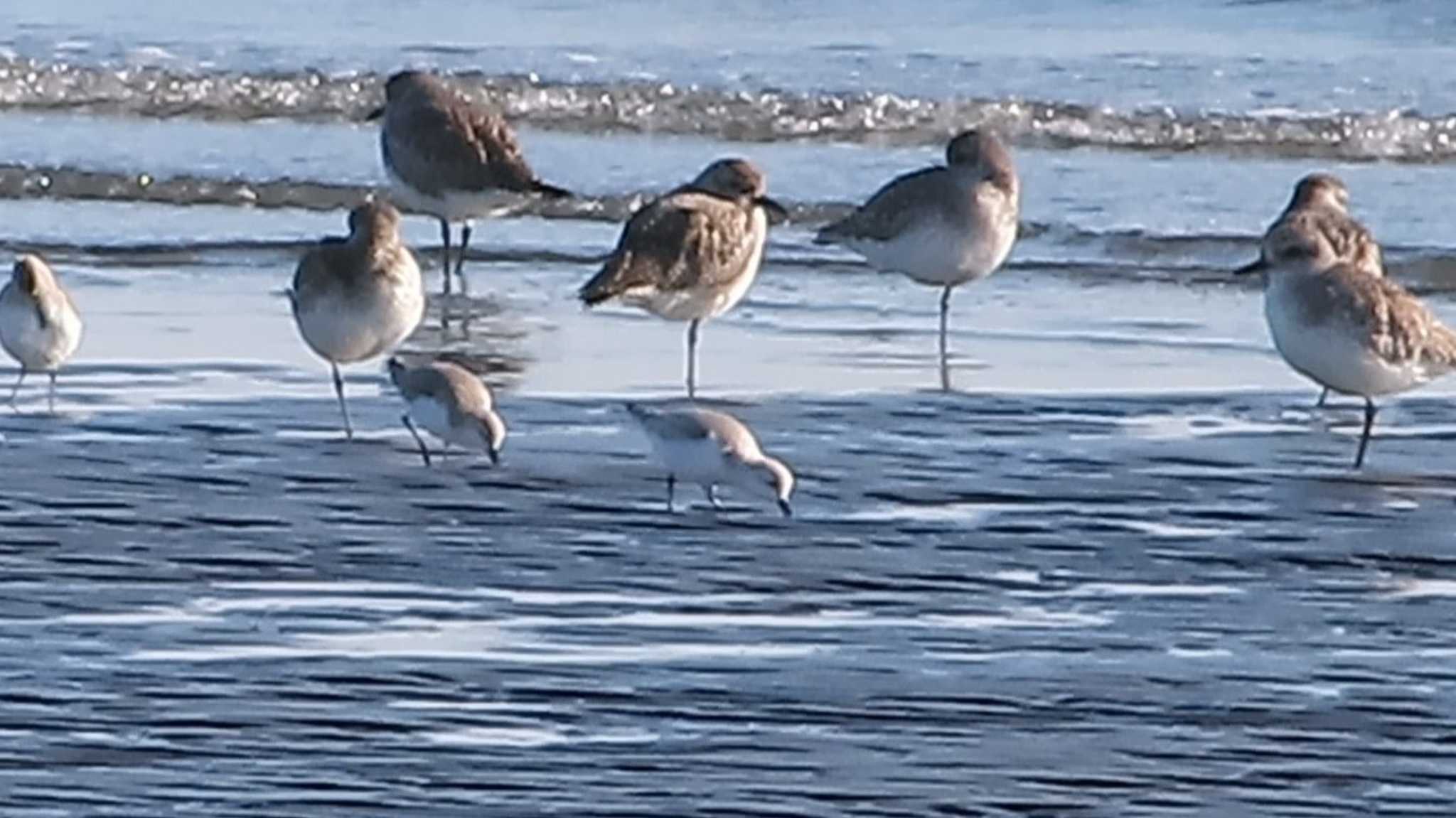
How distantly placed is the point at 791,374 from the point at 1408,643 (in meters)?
4.55

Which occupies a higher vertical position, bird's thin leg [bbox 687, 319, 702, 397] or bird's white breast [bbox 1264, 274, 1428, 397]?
bird's white breast [bbox 1264, 274, 1428, 397]

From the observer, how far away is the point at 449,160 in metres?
16.2

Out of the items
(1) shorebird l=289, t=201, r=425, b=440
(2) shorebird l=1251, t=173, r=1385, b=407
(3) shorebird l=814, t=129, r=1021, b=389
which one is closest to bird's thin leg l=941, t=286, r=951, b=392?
(3) shorebird l=814, t=129, r=1021, b=389

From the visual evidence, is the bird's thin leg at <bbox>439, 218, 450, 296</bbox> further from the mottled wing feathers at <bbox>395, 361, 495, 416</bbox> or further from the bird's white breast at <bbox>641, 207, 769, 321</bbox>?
the mottled wing feathers at <bbox>395, 361, 495, 416</bbox>

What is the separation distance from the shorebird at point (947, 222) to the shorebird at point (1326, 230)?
98 cm

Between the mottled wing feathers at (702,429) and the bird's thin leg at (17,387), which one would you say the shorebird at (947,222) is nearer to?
the bird's thin leg at (17,387)

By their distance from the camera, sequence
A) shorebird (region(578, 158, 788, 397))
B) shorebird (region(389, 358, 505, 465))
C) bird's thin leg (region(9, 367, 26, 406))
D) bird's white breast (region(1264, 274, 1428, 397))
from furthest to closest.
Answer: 1. shorebird (region(578, 158, 788, 397))
2. bird's thin leg (region(9, 367, 26, 406))
3. bird's white breast (region(1264, 274, 1428, 397))
4. shorebird (region(389, 358, 505, 465))

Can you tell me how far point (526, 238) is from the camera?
17000 mm

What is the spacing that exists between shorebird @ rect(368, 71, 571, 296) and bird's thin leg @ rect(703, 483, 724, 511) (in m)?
5.30

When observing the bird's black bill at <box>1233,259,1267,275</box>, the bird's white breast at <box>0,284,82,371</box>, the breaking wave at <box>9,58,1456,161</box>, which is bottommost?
the breaking wave at <box>9,58,1456,161</box>

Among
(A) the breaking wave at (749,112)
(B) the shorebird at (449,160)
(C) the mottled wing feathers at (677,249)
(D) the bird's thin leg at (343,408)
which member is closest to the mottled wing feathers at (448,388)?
(D) the bird's thin leg at (343,408)

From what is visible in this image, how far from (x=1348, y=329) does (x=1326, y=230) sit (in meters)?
2.21

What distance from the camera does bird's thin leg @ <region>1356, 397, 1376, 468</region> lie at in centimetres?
1085

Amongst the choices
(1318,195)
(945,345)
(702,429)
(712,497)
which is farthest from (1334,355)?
(1318,195)
